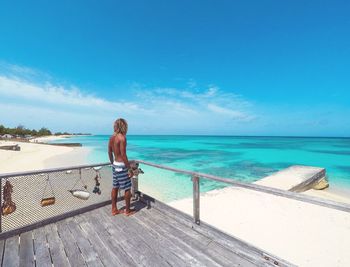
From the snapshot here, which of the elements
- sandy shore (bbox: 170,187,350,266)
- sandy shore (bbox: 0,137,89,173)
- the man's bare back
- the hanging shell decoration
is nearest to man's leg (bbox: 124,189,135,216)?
the man's bare back

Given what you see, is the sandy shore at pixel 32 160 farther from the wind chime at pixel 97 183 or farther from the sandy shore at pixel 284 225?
the sandy shore at pixel 284 225

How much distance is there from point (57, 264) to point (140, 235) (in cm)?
118

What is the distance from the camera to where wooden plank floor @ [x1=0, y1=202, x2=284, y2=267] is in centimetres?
249

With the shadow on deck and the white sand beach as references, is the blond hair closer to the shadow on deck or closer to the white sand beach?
the shadow on deck

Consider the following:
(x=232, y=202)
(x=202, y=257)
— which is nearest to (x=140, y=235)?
(x=202, y=257)

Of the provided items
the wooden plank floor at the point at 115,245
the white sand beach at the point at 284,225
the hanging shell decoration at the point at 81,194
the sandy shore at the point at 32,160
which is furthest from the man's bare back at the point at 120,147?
the sandy shore at the point at 32,160

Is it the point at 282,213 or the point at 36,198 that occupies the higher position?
the point at 36,198

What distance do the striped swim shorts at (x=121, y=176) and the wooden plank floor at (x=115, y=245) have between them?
2.16 ft

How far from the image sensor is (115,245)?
286cm

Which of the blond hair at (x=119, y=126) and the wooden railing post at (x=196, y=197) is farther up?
the blond hair at (x=119, y=126)

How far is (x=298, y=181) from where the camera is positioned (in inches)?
408

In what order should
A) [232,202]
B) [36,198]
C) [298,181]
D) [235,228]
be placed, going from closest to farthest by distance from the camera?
[36,198]
[235,228]
[232,202]
[298,181]

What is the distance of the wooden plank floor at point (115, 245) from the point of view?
8.18 feet

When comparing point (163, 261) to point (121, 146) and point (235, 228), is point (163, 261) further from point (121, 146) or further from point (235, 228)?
point (235, 228)
